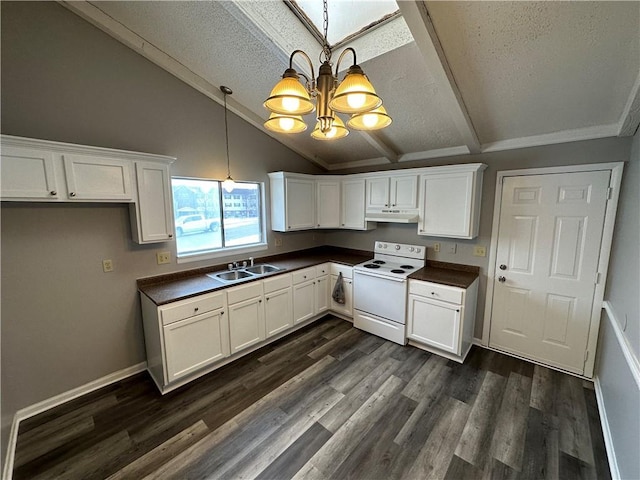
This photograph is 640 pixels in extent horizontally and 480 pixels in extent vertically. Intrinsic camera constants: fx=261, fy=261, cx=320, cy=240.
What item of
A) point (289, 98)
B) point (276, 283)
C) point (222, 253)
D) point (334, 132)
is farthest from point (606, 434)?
point (222, 253)

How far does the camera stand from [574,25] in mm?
1534

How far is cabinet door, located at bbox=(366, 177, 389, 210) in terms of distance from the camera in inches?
137

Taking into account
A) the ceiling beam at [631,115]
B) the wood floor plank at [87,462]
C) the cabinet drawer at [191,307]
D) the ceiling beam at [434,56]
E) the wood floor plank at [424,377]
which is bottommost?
the wood floor plank at [87,462]

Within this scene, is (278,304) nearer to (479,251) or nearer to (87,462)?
(87,462)

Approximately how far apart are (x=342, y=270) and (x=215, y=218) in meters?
1.81

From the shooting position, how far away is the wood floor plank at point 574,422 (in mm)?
1819

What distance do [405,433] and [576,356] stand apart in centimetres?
202

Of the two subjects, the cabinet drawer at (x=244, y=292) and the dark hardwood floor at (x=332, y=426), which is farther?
the cabinet drawer at (x=244, y=292)

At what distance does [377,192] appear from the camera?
356 cm

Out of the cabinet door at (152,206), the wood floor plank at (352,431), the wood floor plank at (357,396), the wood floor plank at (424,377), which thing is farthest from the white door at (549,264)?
the cabinet door at (152,206)

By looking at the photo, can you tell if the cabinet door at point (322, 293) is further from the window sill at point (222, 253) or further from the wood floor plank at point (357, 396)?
the wood floor plank at point (357, 396)

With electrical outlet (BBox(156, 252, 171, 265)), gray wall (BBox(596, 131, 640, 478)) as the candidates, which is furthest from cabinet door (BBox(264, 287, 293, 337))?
gray wall (BBox(596, 131, 640, 478))

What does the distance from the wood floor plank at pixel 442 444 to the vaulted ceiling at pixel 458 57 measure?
253cm

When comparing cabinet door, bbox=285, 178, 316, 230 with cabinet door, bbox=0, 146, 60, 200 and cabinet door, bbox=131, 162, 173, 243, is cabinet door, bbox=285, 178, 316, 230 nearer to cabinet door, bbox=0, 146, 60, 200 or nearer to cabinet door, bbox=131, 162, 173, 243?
cabinet door, bbox=131, 162, 173, 243
